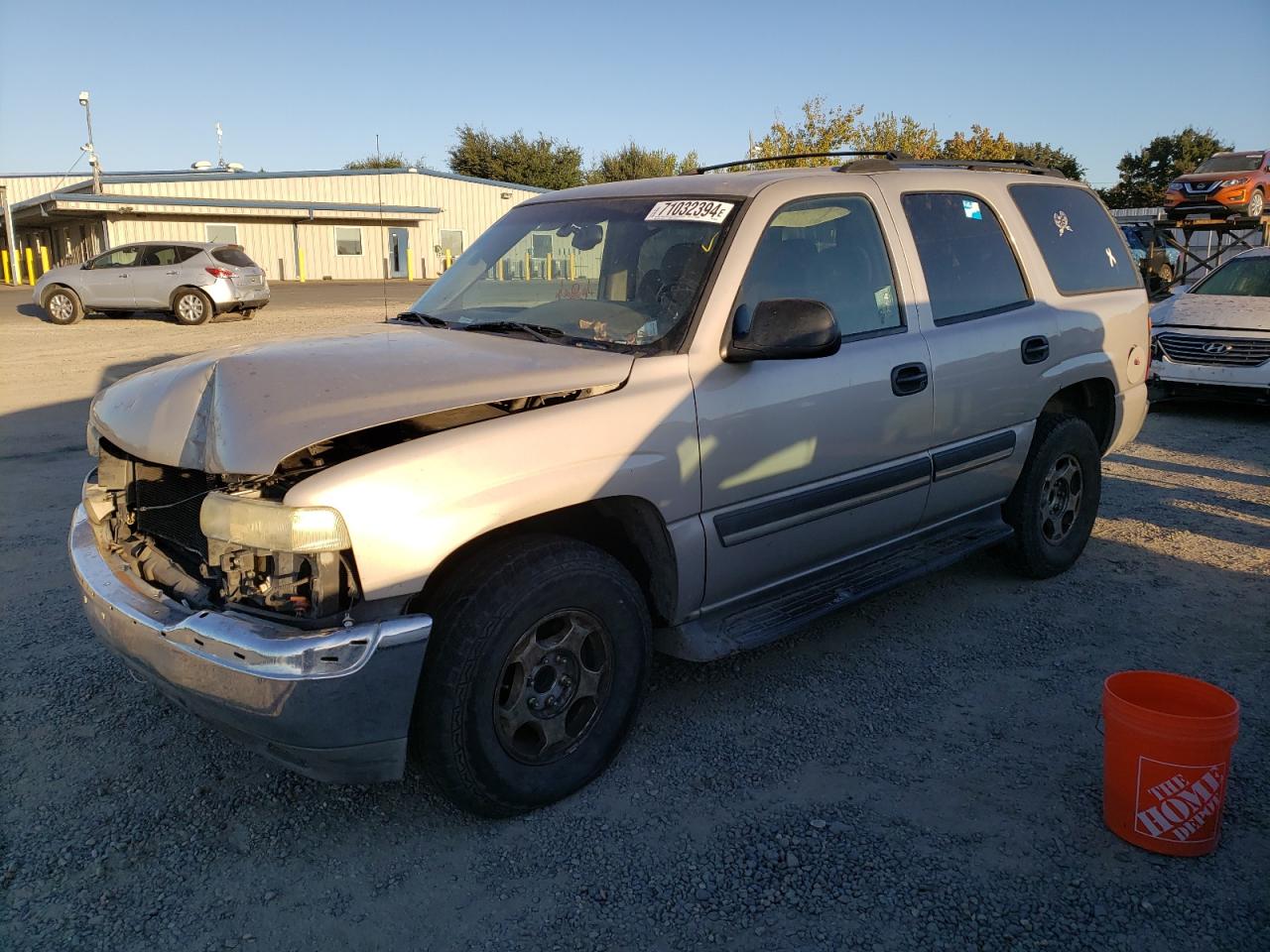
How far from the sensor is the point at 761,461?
3379mm

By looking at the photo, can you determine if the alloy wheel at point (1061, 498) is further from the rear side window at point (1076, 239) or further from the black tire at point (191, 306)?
the black tire at point (191, 306)

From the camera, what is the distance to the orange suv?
20156mm

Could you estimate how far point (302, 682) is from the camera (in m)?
2.44

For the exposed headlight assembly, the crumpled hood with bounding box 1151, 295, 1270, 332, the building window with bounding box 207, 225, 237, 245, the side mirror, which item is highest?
the building window with bounding box 207, 225, 237, 245

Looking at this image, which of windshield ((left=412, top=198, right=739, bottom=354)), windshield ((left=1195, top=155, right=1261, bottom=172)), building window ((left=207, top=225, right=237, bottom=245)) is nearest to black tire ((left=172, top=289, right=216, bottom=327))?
windshield ((left=412, top=198, right=739, bottom=354))

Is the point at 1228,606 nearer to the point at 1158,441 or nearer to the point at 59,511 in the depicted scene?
the point at 1158,441

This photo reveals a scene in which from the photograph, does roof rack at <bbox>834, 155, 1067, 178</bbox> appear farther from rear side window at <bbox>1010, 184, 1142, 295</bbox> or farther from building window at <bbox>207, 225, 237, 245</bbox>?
building window at <bbox>207, 225, 237, 245</bbox>

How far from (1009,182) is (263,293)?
1857cm

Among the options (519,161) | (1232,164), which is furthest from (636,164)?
(1232,164)

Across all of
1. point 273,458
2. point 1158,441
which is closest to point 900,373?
point 273,458

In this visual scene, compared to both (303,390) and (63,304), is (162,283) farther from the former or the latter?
(303,390)

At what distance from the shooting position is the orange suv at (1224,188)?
66.1 ft

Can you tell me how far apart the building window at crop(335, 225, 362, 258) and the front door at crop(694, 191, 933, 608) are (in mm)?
40505

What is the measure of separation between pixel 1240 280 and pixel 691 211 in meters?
9.31
